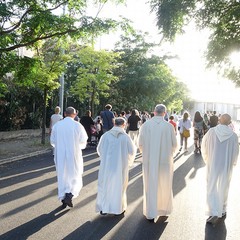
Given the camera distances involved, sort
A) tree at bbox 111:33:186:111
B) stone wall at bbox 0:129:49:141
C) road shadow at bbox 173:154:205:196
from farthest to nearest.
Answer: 1. tree at bbox 111:33:186:111
2. stone wall at bbox 0:129:49:141
3. road shadow at bbox 173:154:205:196

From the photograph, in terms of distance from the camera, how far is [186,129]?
17.7 m

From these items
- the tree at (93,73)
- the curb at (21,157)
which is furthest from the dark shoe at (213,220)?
the tree at (93,73)

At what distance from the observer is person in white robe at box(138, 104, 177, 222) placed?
21.4 ft

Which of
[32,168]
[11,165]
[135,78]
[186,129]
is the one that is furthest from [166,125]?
[135,78]

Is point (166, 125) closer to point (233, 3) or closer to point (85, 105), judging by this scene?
point (233, 3)

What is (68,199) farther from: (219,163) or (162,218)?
(219,163)

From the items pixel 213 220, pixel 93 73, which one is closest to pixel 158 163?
pixel 213 220

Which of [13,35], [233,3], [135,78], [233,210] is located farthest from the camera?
[135,78]

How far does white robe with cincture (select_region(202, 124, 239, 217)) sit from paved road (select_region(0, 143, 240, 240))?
37 cm

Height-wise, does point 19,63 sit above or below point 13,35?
below

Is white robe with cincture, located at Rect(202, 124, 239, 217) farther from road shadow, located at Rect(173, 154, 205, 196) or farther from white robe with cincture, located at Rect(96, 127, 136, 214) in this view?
road shadow, located at Rect(173, 154, 205, 196)

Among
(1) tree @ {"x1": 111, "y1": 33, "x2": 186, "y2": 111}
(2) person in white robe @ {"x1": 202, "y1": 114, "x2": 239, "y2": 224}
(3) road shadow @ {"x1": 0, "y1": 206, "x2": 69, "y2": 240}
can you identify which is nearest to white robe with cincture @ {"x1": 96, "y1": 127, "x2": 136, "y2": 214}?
(3) road shadow @ {"x1": 0, "y1": 206, "x2": 69, "y2": 240}

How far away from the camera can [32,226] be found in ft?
19.7

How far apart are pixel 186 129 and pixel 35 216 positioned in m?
12.0
